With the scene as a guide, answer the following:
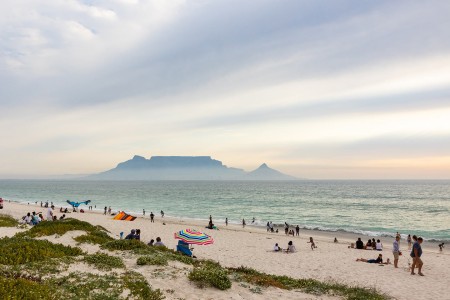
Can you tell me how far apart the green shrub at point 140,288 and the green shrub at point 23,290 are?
209 cm

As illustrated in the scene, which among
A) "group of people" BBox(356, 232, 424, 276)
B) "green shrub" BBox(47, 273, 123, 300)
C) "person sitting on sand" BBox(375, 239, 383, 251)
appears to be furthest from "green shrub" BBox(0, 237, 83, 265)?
"person sitting on sand" BBox(375, 239, 383, 251)

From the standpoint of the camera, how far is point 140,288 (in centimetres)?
929

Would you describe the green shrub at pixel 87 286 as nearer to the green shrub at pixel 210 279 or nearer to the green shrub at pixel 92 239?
the green shrub at pixel 210 279

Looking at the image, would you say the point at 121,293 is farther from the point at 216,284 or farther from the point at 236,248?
the point at 236,248

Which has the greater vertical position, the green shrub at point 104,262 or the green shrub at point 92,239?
the green shrub at point 104,262

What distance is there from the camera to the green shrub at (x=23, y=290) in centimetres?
704

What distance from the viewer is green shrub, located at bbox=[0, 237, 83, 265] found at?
1110 centimetres

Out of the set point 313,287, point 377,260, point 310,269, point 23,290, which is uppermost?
point 23,290

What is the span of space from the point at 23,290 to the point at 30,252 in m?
5.43

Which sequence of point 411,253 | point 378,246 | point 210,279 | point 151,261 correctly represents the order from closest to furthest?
point 210,279, point 151,261, point 411,253, point 378,246

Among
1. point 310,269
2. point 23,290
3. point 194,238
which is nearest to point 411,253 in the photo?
point 310,269

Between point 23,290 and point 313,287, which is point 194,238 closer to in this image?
point 313,287

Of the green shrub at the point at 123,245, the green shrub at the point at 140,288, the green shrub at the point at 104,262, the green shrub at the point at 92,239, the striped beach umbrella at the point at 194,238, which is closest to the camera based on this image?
the green shrub at the point at 140,288

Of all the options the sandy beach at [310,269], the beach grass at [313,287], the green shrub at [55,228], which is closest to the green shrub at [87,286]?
the sandy beach at [310,269]
